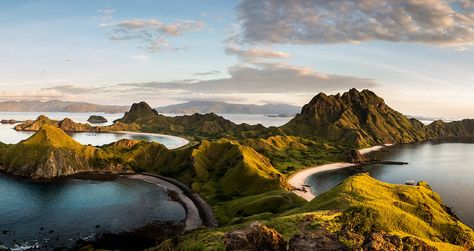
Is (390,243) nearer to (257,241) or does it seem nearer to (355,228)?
(257,241)

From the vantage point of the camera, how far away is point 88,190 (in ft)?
619

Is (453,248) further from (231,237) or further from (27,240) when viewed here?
(27,240)

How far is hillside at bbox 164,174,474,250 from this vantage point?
5321cm

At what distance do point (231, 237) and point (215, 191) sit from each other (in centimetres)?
13118

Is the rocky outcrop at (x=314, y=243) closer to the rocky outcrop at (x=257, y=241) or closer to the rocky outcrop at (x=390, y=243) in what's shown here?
the rocky outcrop at (x=257, y=241)

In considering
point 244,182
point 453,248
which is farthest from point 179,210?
point 453,248

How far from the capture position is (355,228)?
7944cm

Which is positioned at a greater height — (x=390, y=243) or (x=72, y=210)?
(x=390, y=243)

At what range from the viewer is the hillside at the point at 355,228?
5321 cm

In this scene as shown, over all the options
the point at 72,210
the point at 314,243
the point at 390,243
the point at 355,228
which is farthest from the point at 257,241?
the point at 72,210

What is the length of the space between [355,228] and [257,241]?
1389 inches

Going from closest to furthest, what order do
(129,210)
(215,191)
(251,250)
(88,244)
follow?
1. (251,250)
2. (88,244)
3. (129,210)
4. (215,191)

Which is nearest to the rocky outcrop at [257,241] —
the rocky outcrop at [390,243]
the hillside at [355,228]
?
the hillside at [355,228]

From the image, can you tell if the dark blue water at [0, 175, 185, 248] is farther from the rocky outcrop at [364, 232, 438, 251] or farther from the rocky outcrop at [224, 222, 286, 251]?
the rocky outcrop at [364, 232, 438, 251]
